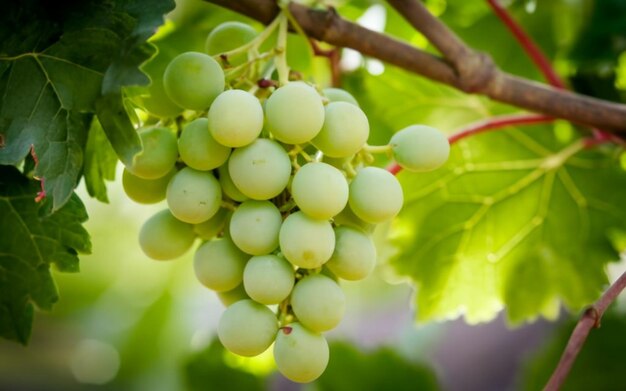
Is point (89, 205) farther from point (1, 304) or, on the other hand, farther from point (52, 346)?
point (1, 304)

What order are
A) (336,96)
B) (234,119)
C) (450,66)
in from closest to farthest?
(234,119)
(336,96)
(450,66)

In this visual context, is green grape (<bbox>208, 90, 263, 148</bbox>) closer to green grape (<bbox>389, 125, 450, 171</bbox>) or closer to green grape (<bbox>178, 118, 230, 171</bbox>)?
green grape (<bbox>178, 118, 230, 171</bbox>)

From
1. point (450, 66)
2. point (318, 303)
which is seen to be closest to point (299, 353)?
point (318, 303)

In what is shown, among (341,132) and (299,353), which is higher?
(341,132)

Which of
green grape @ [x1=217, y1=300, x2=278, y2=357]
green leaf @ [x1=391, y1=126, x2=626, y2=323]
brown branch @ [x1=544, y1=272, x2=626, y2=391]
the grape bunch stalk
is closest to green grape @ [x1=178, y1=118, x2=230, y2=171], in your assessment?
the grape bunch stalk

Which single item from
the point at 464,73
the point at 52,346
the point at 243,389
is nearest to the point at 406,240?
the point at 464,73

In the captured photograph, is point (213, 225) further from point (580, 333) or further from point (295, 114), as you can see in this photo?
point (580, 333)
